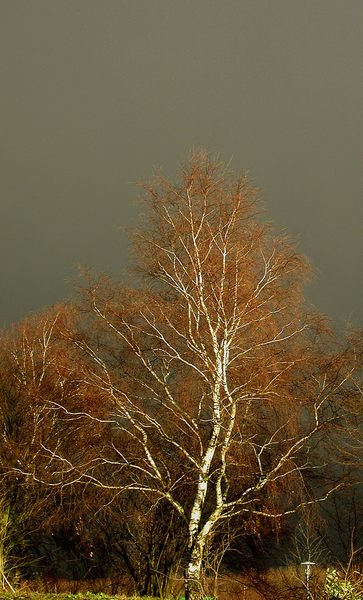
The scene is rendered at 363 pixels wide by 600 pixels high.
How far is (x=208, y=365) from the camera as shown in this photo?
52.7 ft

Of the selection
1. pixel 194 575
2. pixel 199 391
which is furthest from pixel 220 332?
pixel 194 575

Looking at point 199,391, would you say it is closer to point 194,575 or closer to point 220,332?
point 220,332

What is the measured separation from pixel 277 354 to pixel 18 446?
7.64 m

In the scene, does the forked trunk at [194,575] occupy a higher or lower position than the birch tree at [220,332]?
lower

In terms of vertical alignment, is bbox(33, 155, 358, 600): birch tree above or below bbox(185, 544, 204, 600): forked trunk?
above

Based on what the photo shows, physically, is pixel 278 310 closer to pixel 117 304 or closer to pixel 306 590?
pixel 117 304

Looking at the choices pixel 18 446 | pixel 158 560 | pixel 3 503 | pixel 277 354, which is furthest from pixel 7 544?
pixel 277 354

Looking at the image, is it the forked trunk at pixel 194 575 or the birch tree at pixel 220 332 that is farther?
the birch tree at pixel 220 332

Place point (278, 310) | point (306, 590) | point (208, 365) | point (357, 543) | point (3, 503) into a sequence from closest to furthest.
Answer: point (306, 590), point (208, 365), point (278, 310), point (3, 503), point (357, 543)

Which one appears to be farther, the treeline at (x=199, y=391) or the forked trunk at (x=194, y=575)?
the treeline at (x=199, y=391)

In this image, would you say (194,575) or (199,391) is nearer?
(194,575)

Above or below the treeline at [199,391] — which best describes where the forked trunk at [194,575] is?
below

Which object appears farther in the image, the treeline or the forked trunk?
the treeline

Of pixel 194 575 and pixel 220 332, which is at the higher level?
pixel 220 332
